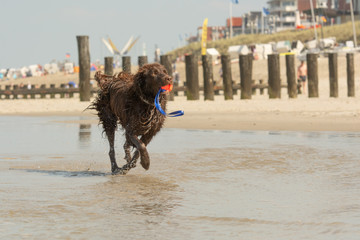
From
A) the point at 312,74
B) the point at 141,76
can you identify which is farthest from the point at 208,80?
the point at 141,76

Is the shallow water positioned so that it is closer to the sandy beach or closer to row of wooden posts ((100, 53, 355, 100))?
the sandy beach

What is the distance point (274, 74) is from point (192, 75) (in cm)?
259

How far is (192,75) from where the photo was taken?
2356cm

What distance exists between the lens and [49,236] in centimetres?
521

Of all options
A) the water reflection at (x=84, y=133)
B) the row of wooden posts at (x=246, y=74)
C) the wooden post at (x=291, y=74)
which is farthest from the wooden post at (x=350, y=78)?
the water reflection at (x=84, y=133)

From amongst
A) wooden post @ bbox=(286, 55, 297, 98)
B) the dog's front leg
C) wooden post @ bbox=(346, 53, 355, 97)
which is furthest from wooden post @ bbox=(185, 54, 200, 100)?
the dog's front leg

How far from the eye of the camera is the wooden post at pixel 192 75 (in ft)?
76.9

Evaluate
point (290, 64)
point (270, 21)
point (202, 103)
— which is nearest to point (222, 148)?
point (202, 103)

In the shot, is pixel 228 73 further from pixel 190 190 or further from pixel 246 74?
pixel 190 190

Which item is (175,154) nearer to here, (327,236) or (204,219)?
(204,219)

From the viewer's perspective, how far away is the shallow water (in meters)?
5.43

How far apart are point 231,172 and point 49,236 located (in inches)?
141

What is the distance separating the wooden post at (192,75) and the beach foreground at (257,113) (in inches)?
30.7

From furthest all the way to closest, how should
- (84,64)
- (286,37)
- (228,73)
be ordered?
(286,37) → (228,73) → (84,64)
